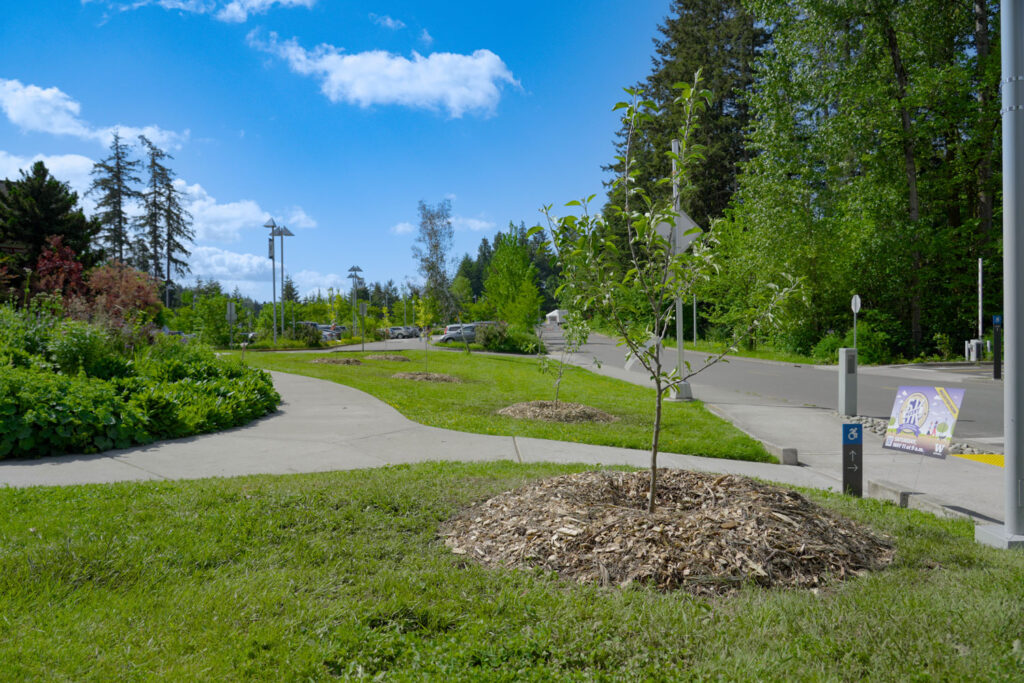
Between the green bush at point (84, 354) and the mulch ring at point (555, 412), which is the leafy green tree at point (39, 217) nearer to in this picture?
the green bush at point (84, 354)

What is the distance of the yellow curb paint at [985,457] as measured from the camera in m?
7.24

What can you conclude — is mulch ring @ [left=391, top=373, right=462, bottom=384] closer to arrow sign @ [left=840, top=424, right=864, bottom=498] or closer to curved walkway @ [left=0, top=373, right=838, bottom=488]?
curved walkway @ [left=0, top=373, right=838, bottom=488]

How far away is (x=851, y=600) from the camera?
325 cm

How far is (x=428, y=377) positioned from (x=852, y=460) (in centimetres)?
1177

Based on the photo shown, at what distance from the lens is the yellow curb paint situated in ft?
23.7

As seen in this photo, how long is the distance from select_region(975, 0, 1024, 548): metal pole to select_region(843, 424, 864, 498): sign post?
1480mm

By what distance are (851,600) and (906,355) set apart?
25.8 meters

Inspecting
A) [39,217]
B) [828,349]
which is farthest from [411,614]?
[39,217]

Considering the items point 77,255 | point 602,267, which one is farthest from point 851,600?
point 77,255

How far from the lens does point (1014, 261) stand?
158 inches

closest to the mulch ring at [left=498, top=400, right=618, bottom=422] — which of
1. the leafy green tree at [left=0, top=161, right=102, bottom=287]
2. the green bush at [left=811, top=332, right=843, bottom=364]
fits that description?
the green bush at [left=811, top=332, right=843, bottom=364]

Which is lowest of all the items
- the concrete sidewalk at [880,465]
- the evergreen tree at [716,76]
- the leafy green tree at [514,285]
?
the concrete sidewalk at [880,465]

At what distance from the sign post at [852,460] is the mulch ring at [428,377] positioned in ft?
35.6

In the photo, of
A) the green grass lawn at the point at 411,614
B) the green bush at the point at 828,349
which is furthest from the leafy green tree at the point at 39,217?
the green bush at the point at 828,349
